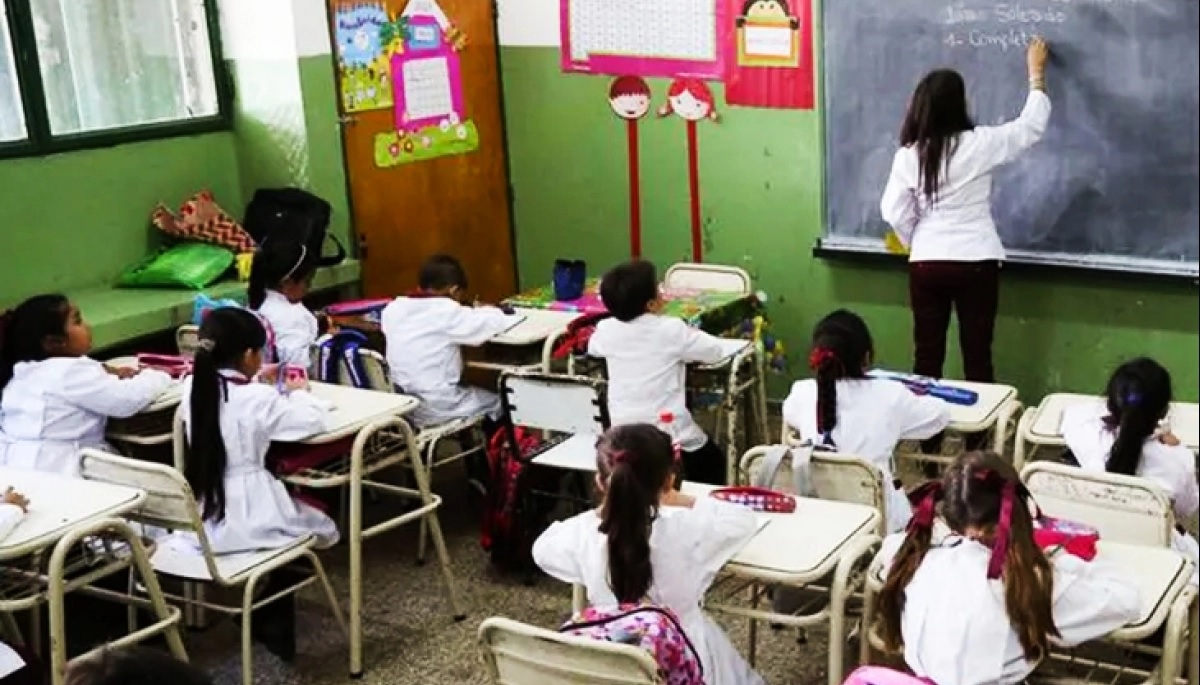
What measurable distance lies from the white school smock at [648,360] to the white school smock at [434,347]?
470mm

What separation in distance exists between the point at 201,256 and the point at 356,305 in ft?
2.11

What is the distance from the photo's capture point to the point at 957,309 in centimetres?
446

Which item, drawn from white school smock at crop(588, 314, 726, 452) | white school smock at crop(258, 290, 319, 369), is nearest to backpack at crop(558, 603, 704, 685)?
white school smock at crop(588, 314, 726, 452)

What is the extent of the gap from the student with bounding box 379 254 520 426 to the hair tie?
7.41 ft

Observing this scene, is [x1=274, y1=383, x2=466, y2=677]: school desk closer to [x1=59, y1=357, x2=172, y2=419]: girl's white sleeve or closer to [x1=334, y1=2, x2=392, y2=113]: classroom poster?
[x1=59, y1=357, x2=172, y2=419]: girl's white sleeve

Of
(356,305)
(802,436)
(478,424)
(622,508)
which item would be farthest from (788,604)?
(356,305)

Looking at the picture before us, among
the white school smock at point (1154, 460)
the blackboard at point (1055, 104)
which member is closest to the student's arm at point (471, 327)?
the blackboard at point (1055, 104)

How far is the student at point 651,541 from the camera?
238 centimetres

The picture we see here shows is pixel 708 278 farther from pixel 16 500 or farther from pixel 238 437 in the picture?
pixel 16 500

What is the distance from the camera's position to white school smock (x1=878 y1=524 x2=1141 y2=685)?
2.09 meters

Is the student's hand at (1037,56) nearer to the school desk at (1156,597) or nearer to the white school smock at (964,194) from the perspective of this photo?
the white school smock at (964,194)

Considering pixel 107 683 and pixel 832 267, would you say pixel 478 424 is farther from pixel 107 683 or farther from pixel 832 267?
pixel 107 683

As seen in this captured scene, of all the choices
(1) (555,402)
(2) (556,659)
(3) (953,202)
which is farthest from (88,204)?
(2) (556,659)

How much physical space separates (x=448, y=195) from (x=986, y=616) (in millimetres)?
3867
